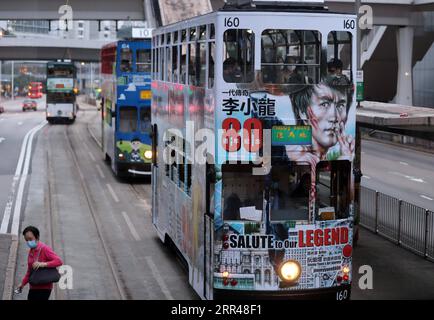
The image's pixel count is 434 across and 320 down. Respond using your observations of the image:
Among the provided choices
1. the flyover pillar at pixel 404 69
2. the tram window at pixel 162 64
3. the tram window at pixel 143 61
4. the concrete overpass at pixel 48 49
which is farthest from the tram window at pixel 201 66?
the concrete overpass at pixel 48 49

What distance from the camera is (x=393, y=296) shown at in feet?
55.3

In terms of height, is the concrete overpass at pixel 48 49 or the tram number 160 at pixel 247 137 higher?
the concrete overpass at pixel 48 49

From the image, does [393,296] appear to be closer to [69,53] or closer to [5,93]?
[69,53]

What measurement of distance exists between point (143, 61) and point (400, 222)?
12.6 m

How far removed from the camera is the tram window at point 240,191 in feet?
43.9

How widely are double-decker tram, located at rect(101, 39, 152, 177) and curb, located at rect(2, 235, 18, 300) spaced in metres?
10.3

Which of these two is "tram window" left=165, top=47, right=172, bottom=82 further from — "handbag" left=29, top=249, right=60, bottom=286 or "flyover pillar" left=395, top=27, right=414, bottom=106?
"flyover pillar" left=395, top=27, right=414, bottom=106

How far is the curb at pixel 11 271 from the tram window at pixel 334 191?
6.11 metres

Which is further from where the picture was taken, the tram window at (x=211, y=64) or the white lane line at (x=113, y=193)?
the white lane line at (x=113, y=193)

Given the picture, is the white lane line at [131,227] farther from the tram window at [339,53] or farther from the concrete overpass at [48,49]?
the concrete overpass at [48,49]

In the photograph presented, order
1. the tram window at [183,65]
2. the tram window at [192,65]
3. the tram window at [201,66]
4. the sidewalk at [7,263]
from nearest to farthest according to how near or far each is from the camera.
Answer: the tram window at [201,66]
the tram window at [192,65]
the tram window at [183,65]
the sidewalk at [7,263]

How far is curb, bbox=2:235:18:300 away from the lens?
54.0 ft

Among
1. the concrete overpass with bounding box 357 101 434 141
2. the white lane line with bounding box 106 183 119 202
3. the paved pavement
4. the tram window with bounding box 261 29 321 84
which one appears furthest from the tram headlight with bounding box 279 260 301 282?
the paved pavement

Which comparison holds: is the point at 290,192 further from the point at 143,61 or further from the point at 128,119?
the point at 128,119
